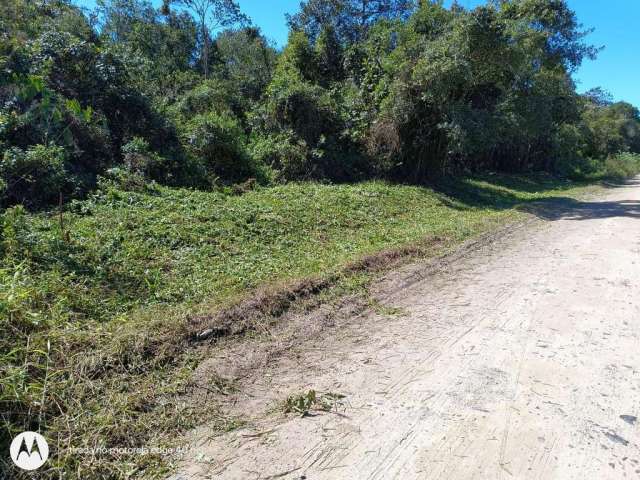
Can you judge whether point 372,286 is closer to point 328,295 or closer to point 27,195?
point 328,295

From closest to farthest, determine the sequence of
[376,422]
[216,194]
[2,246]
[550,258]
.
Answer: [376,422] < [2,246] < [550,258] < [216,194]

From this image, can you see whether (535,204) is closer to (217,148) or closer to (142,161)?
(217,148)

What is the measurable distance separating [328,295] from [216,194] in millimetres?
5153

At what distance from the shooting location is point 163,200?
25.8 ft

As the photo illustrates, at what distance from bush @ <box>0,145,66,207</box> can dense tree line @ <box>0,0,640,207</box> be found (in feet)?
0.08

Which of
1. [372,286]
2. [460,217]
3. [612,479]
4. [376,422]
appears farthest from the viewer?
[460,217]

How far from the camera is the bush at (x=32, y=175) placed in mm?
7035

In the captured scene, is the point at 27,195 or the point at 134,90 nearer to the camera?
the point at 27,195

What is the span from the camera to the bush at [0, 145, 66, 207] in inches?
277

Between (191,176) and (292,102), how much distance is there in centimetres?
482

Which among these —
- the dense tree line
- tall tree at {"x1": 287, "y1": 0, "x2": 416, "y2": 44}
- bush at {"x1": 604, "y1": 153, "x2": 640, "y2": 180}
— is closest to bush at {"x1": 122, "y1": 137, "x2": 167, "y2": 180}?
the dense tree line

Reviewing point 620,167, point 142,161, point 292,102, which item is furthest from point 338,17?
point 620,167

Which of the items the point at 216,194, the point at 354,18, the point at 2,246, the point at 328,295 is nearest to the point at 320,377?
the point at 328,295

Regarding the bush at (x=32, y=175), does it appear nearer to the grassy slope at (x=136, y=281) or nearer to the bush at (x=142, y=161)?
the grassy slope at (x=136, y=281)
